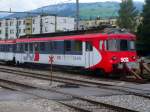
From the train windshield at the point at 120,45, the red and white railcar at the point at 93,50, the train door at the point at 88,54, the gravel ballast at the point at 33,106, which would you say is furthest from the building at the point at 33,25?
the gravel ballast at the point at 33,106

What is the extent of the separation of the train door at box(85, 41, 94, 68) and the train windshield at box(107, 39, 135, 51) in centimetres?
150

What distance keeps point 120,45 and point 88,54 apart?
2.21 m

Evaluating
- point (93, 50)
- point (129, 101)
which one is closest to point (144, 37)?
point (93, 50)

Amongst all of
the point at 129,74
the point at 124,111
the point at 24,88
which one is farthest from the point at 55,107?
the point at 129,74

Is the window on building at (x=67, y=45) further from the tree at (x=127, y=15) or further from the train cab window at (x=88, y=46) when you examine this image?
the tree at (x=127, y=15)

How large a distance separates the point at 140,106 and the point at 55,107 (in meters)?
2.71

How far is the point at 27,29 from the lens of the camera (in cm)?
14888

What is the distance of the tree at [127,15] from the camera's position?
344 ft

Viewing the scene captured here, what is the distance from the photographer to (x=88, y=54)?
2953cm

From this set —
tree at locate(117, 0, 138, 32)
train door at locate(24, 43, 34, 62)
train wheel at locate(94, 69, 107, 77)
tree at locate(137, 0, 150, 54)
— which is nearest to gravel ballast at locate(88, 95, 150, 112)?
train wheel at locate(94, 69, 107, 77)

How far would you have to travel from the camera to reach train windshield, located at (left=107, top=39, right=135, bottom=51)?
28.2m

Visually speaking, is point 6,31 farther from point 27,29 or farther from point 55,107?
point 55,107

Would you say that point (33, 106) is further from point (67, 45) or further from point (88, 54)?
point (67, 45)

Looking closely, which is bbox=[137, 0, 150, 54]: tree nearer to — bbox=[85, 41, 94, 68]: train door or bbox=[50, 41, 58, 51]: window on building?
bbox=[50, 41, 58, 51]: window on building
